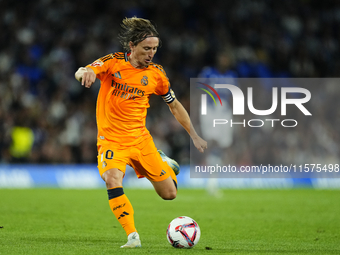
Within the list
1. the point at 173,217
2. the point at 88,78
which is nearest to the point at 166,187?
the point at 88,78

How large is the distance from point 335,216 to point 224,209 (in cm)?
211

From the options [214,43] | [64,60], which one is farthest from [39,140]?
[214,43]

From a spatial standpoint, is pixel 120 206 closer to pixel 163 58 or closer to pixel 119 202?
pixel 119 202

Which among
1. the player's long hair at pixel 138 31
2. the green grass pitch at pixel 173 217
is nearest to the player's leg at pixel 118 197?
the green grass pitch at pixel 173 217

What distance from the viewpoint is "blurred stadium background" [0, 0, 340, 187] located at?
17109 millimetres

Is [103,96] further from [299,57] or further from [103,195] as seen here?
→ [299,57]

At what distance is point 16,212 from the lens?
933 centimetres

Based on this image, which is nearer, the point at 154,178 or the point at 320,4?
the point at 154,178

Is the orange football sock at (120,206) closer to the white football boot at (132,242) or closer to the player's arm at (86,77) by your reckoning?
the white football boot at (132,242)

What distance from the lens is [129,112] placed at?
6.33m

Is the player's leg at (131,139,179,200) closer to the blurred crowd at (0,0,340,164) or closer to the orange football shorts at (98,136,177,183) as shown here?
the orange football shorts at (98,136,177,183)

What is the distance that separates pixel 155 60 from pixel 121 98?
46.0 feet

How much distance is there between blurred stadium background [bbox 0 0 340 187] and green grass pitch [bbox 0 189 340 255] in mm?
4033

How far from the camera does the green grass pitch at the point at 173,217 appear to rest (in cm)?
577
